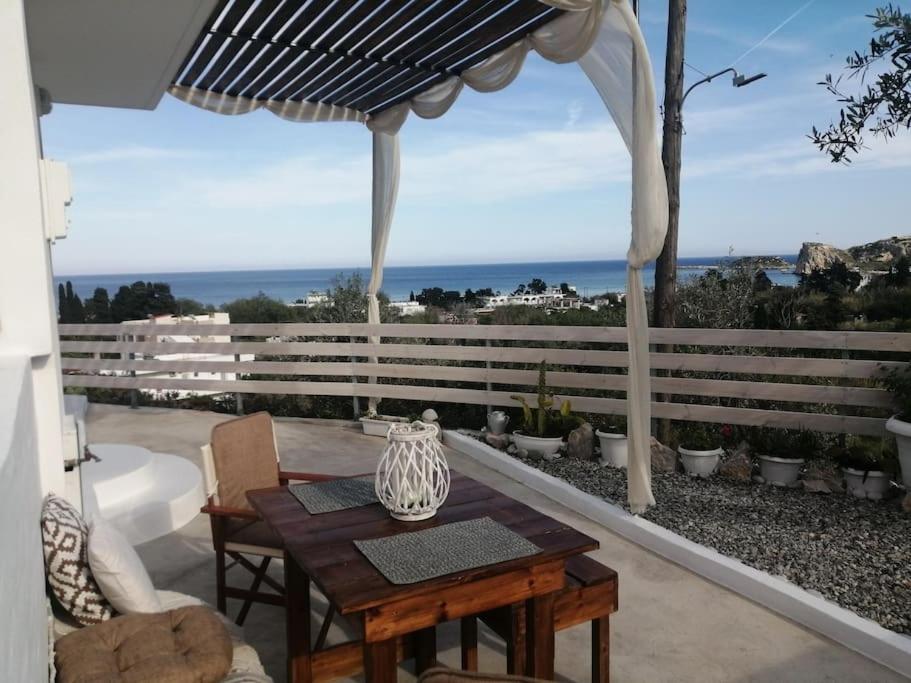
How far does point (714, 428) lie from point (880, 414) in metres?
1.06

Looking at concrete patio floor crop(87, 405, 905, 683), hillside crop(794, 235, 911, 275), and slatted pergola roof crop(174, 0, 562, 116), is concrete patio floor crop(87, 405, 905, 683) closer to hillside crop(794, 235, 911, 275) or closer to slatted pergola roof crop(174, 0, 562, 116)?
slatted pergola roof crop(174, 0, 562, 116)

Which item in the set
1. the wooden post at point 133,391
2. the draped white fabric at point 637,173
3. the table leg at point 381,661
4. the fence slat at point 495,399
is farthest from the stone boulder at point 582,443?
the wooden post at point 133,391

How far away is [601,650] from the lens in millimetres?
2268

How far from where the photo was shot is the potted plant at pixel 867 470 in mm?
3926

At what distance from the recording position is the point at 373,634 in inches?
69.9

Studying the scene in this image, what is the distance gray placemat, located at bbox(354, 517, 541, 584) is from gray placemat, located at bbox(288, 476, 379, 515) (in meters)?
0.34

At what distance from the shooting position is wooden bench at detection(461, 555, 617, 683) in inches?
86.1

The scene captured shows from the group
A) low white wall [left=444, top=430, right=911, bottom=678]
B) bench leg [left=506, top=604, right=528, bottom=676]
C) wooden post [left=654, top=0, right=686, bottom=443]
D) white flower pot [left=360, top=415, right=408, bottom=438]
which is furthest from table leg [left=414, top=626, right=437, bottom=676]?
white flower pot [left=360, top=415, right=408, bottom=438]

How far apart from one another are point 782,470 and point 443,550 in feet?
10.0

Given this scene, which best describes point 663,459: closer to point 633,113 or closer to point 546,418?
point 546,418

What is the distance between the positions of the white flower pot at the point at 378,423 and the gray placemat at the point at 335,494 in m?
3.40

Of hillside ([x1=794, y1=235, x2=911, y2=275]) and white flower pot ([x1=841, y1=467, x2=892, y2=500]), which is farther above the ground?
hillside ([x1=794, y1=235, x2=911, y2=275])

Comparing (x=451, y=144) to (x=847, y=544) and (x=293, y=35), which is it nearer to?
(x=293, y=35)

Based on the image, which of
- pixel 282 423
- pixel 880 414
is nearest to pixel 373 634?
pixel 880 414
